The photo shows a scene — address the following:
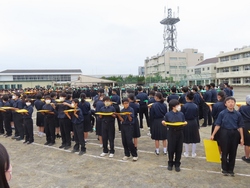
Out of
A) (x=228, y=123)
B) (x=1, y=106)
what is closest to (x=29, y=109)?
(x=1, y=106)

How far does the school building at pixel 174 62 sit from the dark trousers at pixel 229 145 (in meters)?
54.0

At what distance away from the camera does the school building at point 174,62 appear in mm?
60500

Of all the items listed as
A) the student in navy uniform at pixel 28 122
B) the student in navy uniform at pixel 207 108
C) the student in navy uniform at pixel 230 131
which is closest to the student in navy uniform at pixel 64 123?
the student in navy uniform at pixel 28 122

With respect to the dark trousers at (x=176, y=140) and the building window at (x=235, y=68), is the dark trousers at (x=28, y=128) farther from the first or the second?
the building window at (x=235, y=68)

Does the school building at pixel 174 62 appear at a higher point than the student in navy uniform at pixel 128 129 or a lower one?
higher

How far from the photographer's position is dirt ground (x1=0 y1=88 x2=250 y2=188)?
4.16m

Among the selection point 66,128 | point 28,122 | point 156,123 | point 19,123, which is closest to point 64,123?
point 66,128

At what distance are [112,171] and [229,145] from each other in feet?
8.43

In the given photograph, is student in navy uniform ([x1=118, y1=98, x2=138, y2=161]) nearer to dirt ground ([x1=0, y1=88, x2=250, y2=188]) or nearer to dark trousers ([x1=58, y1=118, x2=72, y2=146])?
dirt ground ([x1=0, y1=88, x2=250, y2=188])

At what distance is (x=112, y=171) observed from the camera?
187 inches

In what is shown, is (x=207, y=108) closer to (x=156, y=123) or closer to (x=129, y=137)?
(x=156, y=123)

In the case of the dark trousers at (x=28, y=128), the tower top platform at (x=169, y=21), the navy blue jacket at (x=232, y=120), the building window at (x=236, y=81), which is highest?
the tower top platform at (x=169, y=21)

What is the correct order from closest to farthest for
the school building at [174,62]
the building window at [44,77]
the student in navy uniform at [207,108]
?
the student in navy uniform at [207,108] → the building window at [44,77] → the school building at [174,62]

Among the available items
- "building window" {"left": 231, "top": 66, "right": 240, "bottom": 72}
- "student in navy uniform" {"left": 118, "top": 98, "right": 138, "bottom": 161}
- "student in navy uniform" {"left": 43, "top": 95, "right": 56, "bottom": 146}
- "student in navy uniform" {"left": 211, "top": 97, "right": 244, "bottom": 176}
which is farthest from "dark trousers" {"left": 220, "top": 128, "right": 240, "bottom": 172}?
"building window" {"left": 231, "top": 66, "right": 240, "bottom": 72}
